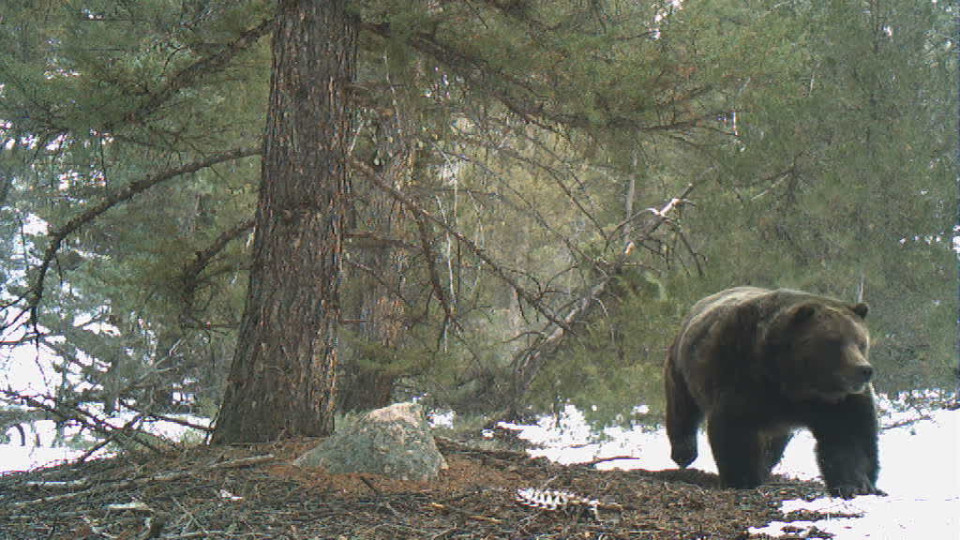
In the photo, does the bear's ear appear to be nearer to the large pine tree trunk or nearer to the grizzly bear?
the grizzly bear

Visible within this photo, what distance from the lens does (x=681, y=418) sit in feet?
22.2

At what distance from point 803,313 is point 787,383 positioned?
1.55 feet

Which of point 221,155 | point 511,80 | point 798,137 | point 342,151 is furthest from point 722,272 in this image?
point 221,155

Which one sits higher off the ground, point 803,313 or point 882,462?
point 803,313

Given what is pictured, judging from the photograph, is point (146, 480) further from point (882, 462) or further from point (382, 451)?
point (882, 462)

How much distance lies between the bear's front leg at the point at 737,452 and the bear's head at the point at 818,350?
41 cm

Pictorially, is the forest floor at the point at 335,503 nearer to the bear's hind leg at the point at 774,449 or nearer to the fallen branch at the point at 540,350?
the bear's hind leg at the point at 774,449

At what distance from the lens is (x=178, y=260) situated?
5.89m

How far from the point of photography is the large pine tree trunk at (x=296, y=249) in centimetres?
514

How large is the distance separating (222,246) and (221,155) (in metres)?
0.79

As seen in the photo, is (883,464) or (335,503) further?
(883,464)

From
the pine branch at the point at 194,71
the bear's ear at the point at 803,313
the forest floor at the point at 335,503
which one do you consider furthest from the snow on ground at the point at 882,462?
the pine branch at the point at 194,71

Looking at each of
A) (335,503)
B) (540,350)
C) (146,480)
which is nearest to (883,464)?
(540,350)

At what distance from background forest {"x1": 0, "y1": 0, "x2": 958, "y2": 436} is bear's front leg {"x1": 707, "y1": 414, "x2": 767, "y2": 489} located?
1196mm
